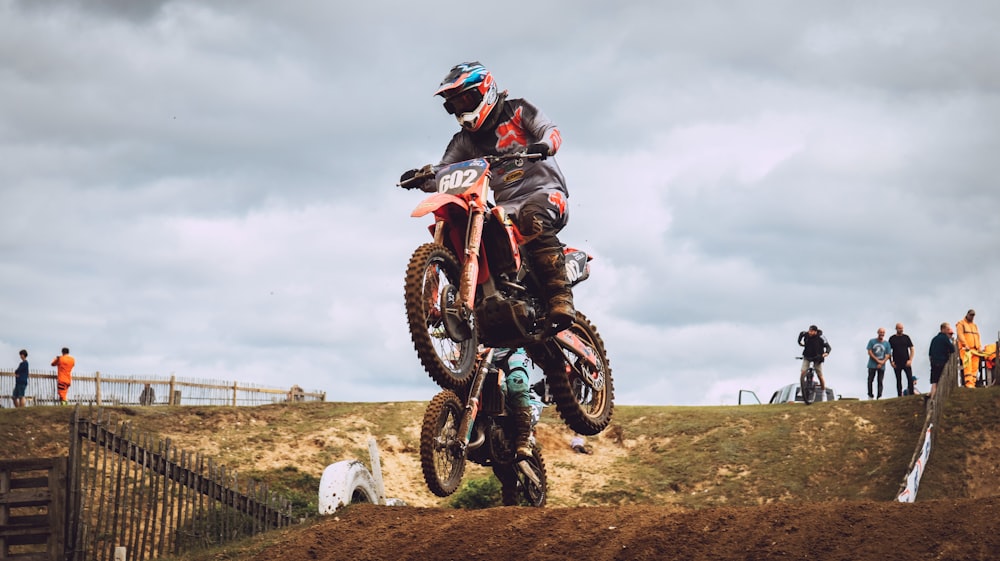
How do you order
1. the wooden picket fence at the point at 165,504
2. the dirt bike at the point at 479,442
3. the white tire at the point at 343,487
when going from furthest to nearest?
the wooden picket fence at the point at 165,504
the white tire at the point at 343,487
the dirt bike at the point at 479,442

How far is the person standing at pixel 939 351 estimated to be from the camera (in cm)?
2538

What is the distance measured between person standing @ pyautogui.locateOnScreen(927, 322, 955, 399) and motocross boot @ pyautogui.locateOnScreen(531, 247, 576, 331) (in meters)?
17.5

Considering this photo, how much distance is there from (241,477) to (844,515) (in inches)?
641

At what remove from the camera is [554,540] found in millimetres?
10477

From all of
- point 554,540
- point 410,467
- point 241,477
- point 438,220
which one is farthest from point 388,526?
point 410,467

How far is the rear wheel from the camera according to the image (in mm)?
27844

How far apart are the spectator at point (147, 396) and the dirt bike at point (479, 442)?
2180cm

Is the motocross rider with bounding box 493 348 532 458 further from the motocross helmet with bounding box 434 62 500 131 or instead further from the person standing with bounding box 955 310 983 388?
the person standing with bounding box 955 310 983 388

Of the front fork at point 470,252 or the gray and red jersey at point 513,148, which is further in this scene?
the gray and red jersey at point 513,148

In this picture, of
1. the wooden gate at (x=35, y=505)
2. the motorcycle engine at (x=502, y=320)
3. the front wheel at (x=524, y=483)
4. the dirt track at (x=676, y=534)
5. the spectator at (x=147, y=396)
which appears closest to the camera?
the dirt track at (x=676, y=534)

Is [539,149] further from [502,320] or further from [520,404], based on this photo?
[520,404]

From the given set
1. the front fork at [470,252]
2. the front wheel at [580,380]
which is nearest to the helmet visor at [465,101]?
the front fork at [470,252]

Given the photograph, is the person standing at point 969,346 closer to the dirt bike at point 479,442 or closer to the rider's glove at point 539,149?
the dirt bike at point 479,442

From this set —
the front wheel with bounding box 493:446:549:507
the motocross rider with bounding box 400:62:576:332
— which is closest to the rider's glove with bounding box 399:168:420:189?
the motocross rider with bounding box 400:62:576:332
